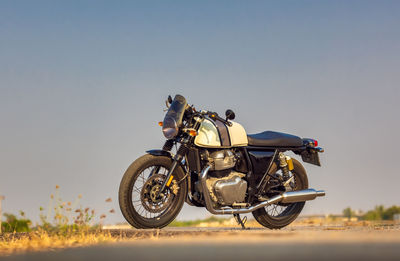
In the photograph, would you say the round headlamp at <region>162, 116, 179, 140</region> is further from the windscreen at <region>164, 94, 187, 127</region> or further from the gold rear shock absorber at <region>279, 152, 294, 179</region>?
the gold rear shock absorber at <region>279, 152, 294, 179</region>

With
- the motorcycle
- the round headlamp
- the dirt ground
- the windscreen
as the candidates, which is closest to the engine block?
the motorcycle

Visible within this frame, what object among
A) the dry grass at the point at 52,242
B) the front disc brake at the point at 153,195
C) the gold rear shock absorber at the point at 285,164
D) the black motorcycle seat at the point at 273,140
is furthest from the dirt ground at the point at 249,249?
the gold rear shock absorber at the point at 285,164

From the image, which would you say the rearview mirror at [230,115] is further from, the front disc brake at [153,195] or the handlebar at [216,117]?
the front disc brake at [153,195]

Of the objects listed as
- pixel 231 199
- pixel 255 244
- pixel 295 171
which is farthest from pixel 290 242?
pixel 295 171

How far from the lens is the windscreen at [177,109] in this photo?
836 cm

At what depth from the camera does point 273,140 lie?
9648mm

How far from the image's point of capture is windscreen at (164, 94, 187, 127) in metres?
8.36

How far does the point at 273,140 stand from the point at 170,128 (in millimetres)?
2301

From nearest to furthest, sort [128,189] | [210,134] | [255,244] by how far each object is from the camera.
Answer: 1. [255,244]
2. [128,189]
3. [210,134]

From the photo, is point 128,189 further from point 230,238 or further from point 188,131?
point 230,238

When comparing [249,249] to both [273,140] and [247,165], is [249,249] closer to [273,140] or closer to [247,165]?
[247,165]

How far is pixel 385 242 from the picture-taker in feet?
18.9

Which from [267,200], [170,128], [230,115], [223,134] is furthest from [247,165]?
[170,128]

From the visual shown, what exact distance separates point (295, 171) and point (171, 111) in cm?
305
